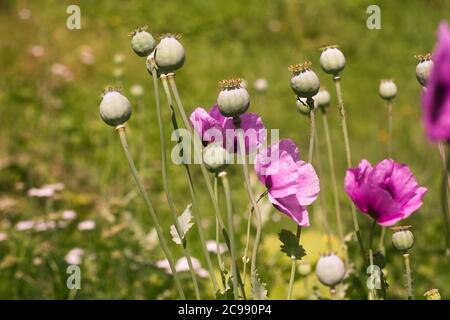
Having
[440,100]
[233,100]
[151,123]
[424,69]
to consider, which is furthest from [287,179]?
[151,123]

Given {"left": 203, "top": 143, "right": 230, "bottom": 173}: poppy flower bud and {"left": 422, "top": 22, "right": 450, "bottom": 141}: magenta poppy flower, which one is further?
{"left": 203, "top": 143, "right": 230, "bottom": 173}: poppy flower bud

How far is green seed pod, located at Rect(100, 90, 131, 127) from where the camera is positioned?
0.84m

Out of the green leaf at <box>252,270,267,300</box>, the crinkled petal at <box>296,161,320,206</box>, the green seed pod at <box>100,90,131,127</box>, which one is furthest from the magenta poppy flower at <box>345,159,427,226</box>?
the green seed pod at <box>100,90,131,127</box>

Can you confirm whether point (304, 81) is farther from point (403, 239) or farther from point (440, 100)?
point (440, 100)

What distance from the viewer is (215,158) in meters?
0.79

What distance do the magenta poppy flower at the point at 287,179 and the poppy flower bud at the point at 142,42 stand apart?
0.19 meters

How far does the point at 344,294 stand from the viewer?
1.34 metres

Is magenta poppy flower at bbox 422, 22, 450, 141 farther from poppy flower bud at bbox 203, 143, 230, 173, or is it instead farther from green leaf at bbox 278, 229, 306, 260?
green leaf at bbox 278, 229, 306, 260

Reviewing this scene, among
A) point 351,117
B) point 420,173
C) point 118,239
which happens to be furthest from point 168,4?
point 118,239

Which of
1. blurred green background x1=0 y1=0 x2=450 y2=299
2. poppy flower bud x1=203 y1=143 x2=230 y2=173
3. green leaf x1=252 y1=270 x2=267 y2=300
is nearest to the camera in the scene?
poppy flower bud x1=203 y1=143 x2=230 y2=173

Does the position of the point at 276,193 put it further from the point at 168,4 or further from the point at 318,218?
the point at 168,4

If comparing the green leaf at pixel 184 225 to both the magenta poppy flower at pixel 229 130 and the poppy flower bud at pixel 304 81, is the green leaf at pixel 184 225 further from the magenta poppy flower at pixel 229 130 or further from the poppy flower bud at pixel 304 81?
the poppy flower bud at pixel 304 81

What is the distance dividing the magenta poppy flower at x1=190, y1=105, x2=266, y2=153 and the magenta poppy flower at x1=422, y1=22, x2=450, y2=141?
419 millimetres
